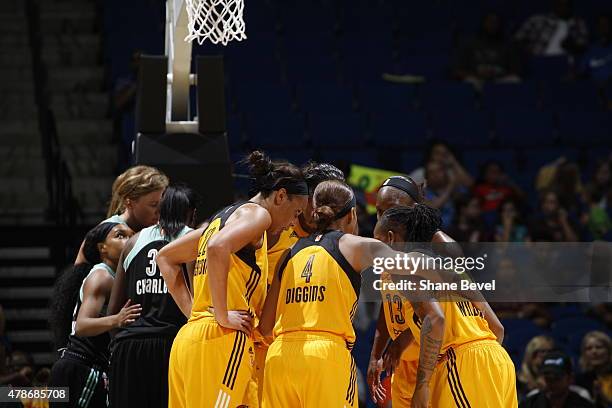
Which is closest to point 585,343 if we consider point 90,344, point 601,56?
point 90,344

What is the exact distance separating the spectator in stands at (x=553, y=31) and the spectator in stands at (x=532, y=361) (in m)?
6.02

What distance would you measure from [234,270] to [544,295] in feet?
10.5

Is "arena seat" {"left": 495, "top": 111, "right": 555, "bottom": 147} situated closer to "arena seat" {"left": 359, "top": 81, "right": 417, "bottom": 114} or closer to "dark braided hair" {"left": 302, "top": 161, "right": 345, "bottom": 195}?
"arena seat" {"left": 359, "top": 81, "right": 417, "bottom": 114}

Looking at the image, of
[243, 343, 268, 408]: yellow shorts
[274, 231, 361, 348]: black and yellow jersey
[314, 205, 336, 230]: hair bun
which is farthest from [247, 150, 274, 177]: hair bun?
[243, 343, 268, 408]: yellow shorts

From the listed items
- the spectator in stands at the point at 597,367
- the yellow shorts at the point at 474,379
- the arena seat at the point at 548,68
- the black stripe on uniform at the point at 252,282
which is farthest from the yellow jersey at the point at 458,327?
the arena seat at the point at 548,68

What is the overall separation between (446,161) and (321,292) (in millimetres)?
6335

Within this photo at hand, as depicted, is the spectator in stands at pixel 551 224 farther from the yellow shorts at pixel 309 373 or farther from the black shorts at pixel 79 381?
the yellow shorts at pixel 309 373

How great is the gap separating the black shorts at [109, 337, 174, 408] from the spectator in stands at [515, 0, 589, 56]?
9204mm

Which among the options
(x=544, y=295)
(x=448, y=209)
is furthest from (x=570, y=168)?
(x=544, y=295)

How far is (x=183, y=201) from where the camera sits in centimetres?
625

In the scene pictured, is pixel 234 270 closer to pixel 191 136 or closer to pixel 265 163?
pixel 265 163

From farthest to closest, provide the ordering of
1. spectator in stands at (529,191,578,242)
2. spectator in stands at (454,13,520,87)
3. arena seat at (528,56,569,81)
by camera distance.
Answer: arena seat at (528,56,569,81) → spectator in stands at (454,13,520,87) → spectator in stands at (529,191,578,242)

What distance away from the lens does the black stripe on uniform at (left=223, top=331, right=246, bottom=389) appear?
18.2 feet

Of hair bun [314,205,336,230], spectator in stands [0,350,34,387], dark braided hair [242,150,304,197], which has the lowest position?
spectator in stands [0,350,34,387]
